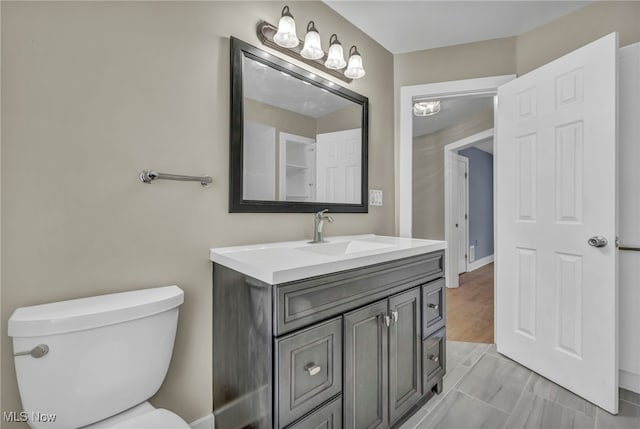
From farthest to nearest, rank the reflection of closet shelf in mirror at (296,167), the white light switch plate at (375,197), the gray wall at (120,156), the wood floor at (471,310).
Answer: the wood floor at (471,310), the white light switch plate at (375,197), the reflection of closet shelf in mirror at (296,167), the gray wall at (120,156)

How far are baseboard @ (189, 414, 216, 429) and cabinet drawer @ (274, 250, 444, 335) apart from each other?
0.77 metres

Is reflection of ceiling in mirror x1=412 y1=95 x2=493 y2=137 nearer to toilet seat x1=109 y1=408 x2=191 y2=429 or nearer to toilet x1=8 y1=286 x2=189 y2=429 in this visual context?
toilet x1=8 y1=286 x2=189 y2=429

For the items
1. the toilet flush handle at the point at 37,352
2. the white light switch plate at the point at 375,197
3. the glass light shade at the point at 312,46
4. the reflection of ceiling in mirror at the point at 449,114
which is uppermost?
the reflection of ceiling in mirror at the point at 449,114

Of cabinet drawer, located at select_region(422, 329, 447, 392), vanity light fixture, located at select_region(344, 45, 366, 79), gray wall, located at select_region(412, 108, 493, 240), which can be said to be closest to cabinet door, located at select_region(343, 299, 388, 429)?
cabinet drawer, located at select_region(422, 329, 447, 392)

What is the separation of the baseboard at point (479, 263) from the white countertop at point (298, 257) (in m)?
3.89

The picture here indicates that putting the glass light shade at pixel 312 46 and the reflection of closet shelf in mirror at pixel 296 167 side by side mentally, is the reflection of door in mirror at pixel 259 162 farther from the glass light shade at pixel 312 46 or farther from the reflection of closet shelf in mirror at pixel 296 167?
the glass light shade at pixel 312 46

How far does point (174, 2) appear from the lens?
1.19m

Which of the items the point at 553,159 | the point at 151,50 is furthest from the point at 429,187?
the point at 151,50

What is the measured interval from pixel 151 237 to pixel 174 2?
98cm

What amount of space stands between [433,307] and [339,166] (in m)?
1.00

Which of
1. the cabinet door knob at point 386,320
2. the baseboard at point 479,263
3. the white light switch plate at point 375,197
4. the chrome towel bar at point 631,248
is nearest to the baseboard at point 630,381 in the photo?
the chrome towel bar at point 631,248

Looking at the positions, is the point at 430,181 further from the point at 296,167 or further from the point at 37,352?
the point at 37,352

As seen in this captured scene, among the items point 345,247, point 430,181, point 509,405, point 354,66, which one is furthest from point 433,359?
point 430,181

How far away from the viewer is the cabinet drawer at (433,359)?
1.50 meters
